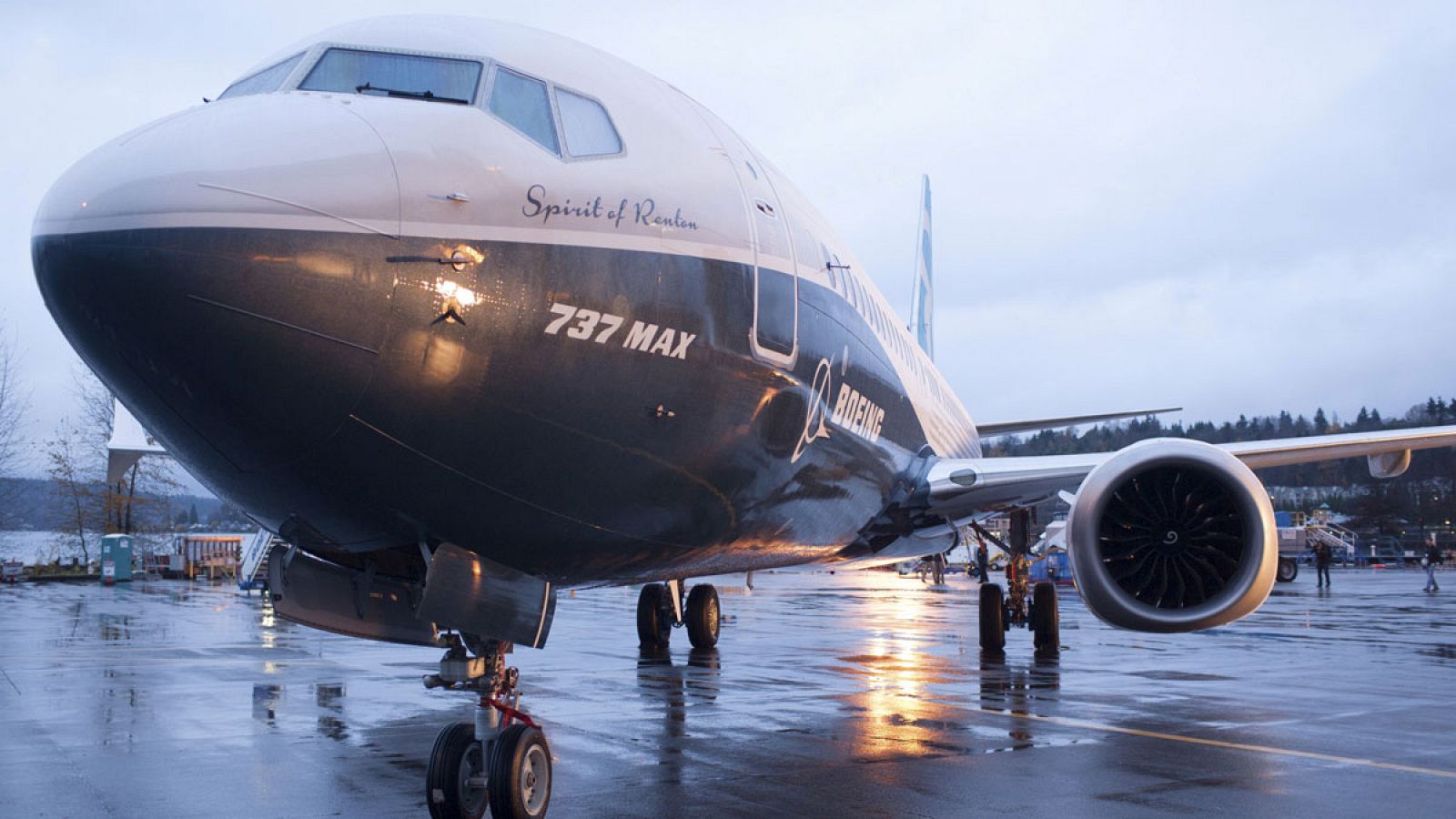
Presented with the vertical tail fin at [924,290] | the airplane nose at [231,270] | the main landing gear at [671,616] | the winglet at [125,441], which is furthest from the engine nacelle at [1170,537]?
the vertical tail fin at [924,290]

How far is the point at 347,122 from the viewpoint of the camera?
15.7ft

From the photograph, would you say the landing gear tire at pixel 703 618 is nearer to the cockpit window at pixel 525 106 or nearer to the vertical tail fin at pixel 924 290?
the vertical tail fin at pixel 924 290

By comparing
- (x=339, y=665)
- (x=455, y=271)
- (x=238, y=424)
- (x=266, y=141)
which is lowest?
(x=339, y=665)

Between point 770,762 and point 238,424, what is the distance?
4843 millimetres

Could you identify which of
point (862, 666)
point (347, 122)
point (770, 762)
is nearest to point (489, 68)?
point (347, 122)

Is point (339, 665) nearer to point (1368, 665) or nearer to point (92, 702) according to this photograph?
point (92, 702)

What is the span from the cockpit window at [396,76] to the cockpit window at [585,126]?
16.8 inches

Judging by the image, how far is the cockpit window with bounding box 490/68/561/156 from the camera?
538 centimetres

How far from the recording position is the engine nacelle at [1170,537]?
24.4 ft

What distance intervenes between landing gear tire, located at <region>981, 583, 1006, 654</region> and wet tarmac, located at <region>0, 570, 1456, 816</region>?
323mm

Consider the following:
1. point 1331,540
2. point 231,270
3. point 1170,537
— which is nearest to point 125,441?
point 231,270

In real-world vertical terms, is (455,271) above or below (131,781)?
above

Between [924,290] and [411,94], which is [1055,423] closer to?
[924,290]

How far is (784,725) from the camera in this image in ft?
33.1
